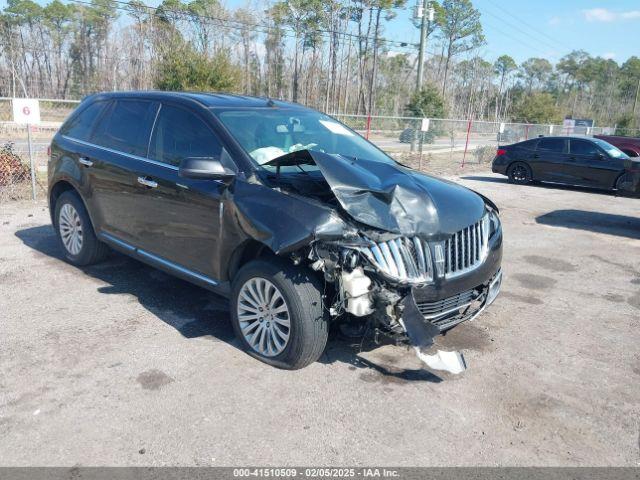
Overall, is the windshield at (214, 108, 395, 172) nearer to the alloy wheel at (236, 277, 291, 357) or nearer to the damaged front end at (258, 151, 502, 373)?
the damaged front end at (258, 151, 502, 373)

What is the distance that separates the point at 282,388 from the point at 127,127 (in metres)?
2.98

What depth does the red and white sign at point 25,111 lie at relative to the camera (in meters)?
8.31

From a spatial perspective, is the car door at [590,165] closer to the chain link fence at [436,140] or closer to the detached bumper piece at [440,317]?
the chain link fence at [436,140]

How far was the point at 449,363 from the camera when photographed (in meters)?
3.53

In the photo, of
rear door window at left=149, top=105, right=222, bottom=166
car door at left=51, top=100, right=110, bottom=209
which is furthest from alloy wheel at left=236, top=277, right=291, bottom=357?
car door at left=51, top=100, right=110, bottom=209

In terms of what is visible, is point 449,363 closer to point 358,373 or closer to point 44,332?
point 358,373

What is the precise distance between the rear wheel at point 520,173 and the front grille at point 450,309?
39.7ft

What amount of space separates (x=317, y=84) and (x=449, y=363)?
53253 mm

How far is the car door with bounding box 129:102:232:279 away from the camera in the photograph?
4.15 m

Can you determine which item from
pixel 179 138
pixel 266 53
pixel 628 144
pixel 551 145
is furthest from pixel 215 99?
pixel 266 53

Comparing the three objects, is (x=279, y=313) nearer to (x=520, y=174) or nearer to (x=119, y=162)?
(x=119, y=162)

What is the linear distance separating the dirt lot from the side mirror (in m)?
1.31

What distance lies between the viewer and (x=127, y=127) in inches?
201

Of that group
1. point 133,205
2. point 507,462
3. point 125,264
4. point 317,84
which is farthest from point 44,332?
point 317,84
